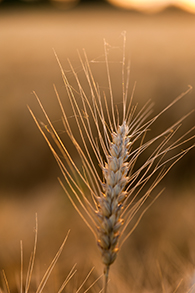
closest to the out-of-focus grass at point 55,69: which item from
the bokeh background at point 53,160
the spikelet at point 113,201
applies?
the bokeh background at point 53,160

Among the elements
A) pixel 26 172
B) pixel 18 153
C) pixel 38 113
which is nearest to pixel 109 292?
pixel 26 172

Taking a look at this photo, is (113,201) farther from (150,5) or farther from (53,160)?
(150,5)

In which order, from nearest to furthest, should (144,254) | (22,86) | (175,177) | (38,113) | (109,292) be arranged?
(109,292) → (144,254) → (175,177) → (38,113) → (22,86)

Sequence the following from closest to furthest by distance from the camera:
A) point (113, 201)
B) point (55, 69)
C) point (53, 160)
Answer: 1. point (113, 201)
2. point (53, 160)
3. point (55, 69)

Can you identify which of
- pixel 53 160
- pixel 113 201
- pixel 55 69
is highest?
pixel 113 201

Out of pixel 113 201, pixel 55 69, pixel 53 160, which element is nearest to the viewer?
pixel 113 201

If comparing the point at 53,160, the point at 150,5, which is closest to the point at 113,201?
the point at 53,160

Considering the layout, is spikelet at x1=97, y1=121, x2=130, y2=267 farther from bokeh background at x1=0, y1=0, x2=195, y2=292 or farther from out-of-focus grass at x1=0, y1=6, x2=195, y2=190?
out-of-focus grass at x1=0, y1=6, x2=195, y2=190

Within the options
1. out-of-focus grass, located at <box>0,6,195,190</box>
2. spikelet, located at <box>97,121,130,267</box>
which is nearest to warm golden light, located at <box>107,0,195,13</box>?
out-of-focus grass, located at <box>0,6,195,190</box>

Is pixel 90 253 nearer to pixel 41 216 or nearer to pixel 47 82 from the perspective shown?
pixel 41 216
